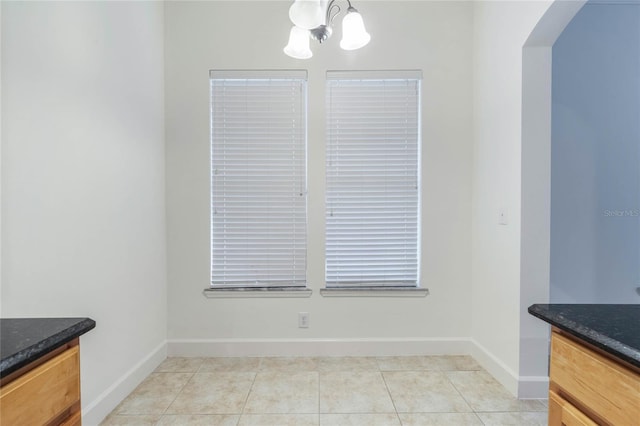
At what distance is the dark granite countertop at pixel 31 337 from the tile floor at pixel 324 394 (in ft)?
3.67

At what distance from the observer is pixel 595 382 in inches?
31.7

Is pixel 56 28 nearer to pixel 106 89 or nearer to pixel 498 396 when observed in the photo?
pixel 106 89

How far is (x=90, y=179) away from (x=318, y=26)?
56.4 inches

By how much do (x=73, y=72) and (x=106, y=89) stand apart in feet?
0.73

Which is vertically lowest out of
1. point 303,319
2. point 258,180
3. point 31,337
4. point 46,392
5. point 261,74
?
point 303,319

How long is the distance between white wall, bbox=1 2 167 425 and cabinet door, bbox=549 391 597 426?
2.08 metres

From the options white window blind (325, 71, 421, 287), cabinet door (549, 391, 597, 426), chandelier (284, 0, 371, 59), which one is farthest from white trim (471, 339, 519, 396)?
chandelier (284, 0, 371, 59)

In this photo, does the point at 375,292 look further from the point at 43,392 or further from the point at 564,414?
the point at 43,392

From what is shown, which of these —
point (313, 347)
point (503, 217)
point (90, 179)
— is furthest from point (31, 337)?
point (503, 217)

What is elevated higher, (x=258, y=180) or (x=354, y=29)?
(x=354, y=29)

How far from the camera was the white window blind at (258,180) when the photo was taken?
2.36m

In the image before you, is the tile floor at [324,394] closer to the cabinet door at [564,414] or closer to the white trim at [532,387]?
the white trim at [532,387]

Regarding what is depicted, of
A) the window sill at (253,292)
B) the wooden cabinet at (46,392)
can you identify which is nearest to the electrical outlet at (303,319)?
the window sill at (253,292)

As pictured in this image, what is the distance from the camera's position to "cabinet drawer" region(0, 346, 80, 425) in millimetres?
674
